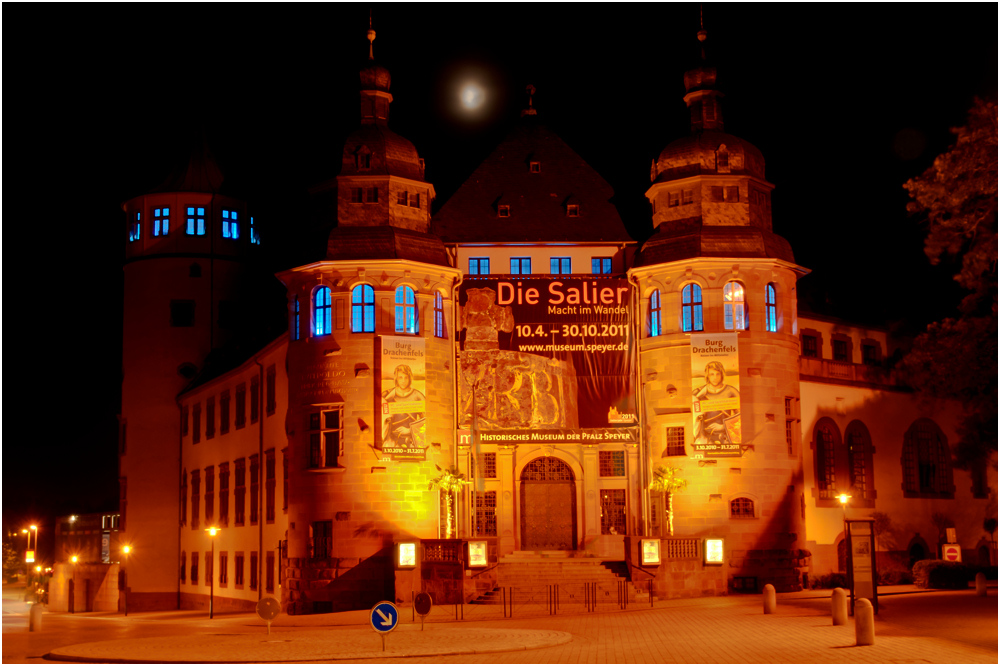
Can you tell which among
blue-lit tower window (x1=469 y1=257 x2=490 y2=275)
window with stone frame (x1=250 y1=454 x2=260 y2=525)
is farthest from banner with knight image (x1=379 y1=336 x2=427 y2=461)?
window with stone frame (x1=250 y1=454 x2=260 y2=525)

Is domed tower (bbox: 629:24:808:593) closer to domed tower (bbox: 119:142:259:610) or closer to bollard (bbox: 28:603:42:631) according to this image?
bollard (bbox: 28:603:42:631)

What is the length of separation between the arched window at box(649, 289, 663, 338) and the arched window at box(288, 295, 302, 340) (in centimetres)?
1255

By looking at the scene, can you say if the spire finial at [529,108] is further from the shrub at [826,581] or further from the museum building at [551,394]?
the shrub at [826,581]

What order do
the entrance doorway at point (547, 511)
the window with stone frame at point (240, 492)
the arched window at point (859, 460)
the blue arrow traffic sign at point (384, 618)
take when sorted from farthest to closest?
the window with stone frame at point (240, 492) < the arched window at point (859, 460) < the entrance doorway at point (547, 511) < the blue arrow traffic sign at point (384, 618)

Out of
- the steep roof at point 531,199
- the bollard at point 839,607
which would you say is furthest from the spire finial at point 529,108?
the bollard at point 839,607

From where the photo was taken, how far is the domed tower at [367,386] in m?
43.5

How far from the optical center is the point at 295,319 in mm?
46281

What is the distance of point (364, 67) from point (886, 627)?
2944cm

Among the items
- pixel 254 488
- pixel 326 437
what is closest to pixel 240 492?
pixel 254 488

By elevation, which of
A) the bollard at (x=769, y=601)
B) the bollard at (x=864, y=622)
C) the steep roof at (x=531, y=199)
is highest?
the steep roof at (x=531, y=199)

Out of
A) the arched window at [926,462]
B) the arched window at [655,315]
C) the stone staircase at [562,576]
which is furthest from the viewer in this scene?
the arched window at [926,462]

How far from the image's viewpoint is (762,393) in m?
45.0

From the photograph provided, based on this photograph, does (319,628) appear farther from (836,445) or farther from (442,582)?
(836,445)

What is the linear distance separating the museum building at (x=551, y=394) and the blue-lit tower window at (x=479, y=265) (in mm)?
75
